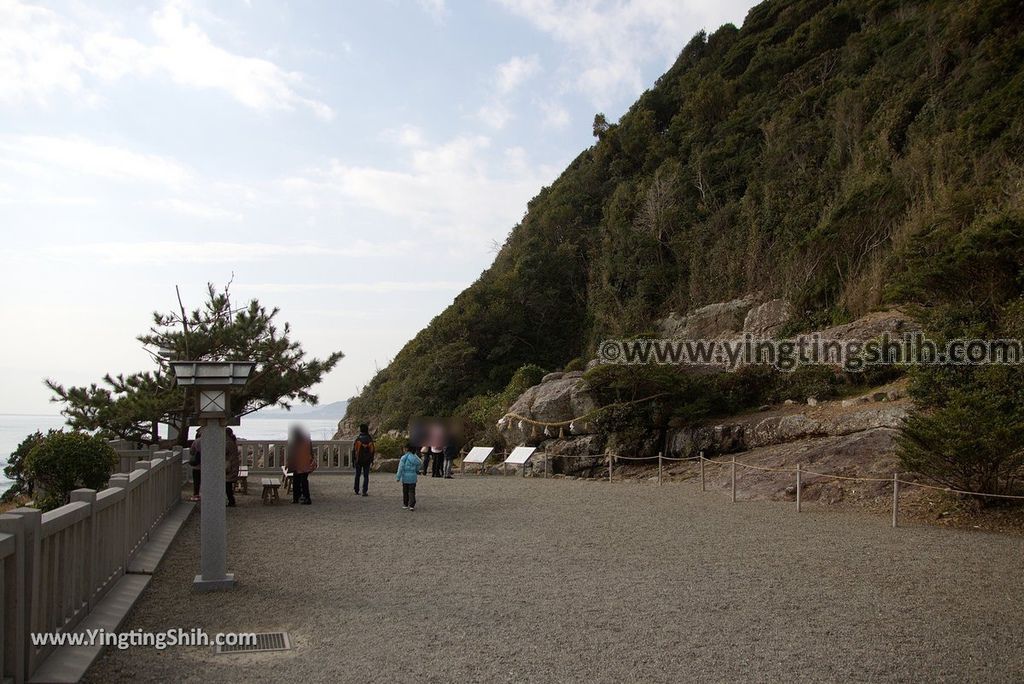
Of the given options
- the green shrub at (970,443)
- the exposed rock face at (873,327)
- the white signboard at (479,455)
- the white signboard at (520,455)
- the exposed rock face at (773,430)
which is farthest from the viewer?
the white signboard at (479,455)

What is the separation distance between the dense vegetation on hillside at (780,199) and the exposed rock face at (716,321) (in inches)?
57.5

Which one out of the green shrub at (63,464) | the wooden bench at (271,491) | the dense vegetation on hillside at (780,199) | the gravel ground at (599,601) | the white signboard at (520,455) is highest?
the dense vegetation on hillside at (780,199)

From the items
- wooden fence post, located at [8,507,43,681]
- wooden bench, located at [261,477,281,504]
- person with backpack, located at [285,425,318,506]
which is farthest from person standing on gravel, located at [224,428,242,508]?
wooden fence post, located at [8,507,43,681]

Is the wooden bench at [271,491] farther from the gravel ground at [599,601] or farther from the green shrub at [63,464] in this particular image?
the green shrub at [63,464]

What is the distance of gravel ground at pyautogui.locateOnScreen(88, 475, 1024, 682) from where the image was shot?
16.6 feet

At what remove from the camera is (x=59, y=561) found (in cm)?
514

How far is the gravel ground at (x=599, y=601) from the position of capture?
5066 mm

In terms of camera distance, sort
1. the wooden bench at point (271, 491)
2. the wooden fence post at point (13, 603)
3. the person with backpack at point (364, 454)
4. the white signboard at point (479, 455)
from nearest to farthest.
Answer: the wooden fence post at point (13, 603) → the wooden bench at point (271, 491) → the person with backpack at point (364, 454) → the white signboard at point (479, 455)

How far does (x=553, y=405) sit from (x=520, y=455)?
175 cm

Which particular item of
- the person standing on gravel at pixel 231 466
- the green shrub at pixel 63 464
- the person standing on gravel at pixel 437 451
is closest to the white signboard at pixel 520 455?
the person standing on gravel at pixel 437 451

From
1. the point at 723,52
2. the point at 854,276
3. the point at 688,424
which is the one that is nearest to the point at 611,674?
the point at 688,424

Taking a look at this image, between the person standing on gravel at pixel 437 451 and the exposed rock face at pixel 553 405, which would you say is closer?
the person standing on gravel at pixel 437 451

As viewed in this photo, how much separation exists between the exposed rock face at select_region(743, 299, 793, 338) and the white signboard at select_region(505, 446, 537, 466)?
812 cm

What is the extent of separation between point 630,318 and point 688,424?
13.6m
